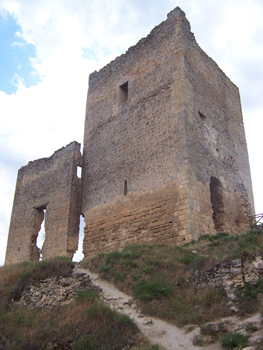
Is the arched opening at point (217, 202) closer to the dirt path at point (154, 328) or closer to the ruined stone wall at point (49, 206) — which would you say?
the ruined stone wall at point (49, 206)

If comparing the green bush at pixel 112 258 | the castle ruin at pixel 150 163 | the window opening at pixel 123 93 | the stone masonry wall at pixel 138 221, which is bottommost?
the green bush at pixel 112 258

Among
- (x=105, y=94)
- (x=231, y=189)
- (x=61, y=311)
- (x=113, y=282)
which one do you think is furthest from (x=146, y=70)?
(x=61, y=311)

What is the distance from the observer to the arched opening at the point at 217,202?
43.1ft

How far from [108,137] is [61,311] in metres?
9.00

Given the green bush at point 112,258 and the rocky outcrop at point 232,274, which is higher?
the green bush at point 112,258

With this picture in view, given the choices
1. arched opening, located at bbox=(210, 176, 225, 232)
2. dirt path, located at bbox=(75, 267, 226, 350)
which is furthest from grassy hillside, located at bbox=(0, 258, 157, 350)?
arched opening, located at bbox=(210, 176, 225, 232)

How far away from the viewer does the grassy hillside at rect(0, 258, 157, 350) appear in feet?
19.9

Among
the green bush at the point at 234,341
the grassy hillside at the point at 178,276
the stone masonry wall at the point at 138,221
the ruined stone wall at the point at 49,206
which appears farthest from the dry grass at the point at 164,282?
the ruined stone wall at the point at 49,206

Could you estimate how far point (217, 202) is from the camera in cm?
1332

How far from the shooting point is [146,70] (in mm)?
14516

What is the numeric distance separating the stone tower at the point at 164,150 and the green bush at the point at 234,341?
5.04 m

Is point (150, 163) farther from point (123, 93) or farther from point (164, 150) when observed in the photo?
point (123, 93)

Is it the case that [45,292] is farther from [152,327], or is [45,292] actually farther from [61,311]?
[152,327]

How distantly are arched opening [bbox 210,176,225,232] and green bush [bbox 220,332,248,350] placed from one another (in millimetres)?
7462
